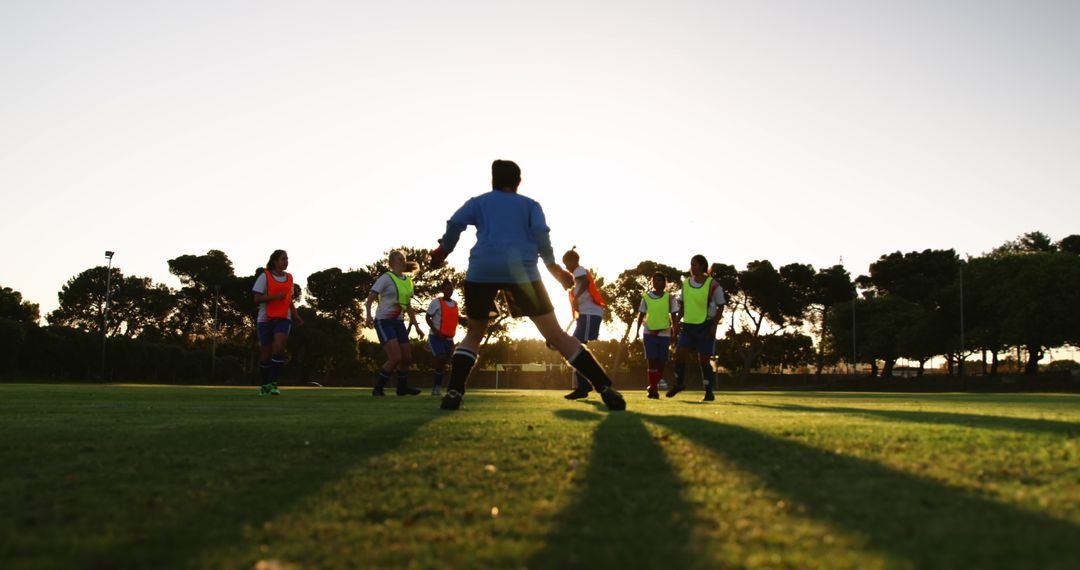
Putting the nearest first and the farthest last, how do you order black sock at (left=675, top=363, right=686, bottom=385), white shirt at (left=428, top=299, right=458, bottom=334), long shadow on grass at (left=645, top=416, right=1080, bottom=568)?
long shadow on grass at (left=645, top=416, right=1080, bottom=568) < black sock at (left=675, top=363, right=686, bottom=385) < white shirt at (left=428, top=299, right=458, bottom=334)

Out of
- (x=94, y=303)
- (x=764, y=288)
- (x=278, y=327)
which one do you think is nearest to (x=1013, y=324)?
(x=764, y=288)

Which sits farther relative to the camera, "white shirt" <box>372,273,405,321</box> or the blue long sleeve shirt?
"white shirt" <box>372,273,405,321</box>

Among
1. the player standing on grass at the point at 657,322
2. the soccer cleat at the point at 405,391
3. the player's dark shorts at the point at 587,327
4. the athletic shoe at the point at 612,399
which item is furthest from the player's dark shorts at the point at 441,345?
the athletic shoe at the point at 612,399

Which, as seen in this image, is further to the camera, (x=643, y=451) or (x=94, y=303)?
(x=94, y=303)

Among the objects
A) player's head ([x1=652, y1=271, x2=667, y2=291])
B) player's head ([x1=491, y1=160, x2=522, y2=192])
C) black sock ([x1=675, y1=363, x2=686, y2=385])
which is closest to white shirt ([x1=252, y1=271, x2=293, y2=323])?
player's head ([x1=652, y1=271, x2=667, y2=291])

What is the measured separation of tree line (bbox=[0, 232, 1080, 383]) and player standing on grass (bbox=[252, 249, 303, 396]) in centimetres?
4769

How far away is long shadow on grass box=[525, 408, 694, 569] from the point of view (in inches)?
85.1

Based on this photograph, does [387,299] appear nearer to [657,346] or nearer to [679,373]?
[657,346]

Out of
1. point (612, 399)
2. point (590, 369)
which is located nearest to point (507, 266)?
point (590, 369)

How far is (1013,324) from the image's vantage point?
187 feet

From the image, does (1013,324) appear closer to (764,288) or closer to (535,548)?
(764,288)

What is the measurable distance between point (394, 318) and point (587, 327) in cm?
319

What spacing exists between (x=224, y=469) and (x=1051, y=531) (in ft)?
9.93

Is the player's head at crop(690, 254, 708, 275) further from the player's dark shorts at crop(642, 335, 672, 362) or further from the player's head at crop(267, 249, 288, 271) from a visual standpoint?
the player's head at crop(267, 249, 288, 271)
